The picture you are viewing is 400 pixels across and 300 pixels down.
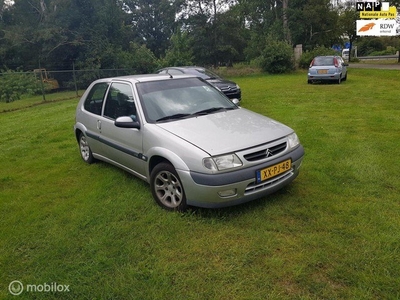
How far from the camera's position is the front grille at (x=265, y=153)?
11.0ft

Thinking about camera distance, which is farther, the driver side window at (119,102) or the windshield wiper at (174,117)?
the driver side window at (119,102)

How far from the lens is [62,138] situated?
782 cm

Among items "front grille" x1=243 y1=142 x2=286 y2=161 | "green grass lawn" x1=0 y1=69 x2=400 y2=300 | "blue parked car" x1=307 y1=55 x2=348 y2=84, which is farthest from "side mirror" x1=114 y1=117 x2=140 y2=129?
"blue parked car" x1=307 y1=55 x2=348 y2=84

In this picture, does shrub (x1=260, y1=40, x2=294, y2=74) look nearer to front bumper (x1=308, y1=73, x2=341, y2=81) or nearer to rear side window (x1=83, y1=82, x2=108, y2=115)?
front bumper (x1=308, y1=73, x2=341, y2=81)

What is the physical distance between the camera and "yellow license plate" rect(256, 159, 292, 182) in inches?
133

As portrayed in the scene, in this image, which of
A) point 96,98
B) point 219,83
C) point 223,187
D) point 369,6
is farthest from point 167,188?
point 369,6

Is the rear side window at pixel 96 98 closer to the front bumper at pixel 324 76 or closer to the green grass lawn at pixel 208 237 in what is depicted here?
the green grass lawn at pixel 208 237

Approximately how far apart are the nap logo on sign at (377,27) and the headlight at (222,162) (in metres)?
35.7

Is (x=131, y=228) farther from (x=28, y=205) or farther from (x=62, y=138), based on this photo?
(x=62, y=138)

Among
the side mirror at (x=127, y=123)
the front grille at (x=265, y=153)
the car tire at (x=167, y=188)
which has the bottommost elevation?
the car tire at (x=167, y=188)

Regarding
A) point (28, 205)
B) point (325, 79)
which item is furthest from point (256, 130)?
point (325, 79)

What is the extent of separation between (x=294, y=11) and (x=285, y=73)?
44.1 feet

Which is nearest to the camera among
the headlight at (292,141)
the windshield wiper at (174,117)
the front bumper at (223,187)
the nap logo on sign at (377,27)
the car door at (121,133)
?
the front bumper at (223,187)

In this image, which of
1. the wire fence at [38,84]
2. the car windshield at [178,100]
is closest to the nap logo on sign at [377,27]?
the wire fence at [38,84]
